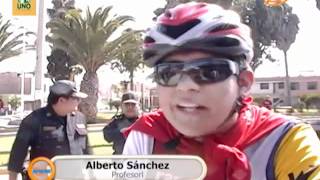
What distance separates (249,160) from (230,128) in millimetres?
74

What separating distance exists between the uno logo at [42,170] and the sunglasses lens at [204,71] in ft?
0.73

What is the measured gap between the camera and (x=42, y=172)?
0.86 m

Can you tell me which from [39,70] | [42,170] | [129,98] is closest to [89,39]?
[39,70]

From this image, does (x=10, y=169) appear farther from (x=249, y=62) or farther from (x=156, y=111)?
(x=249, y=62)

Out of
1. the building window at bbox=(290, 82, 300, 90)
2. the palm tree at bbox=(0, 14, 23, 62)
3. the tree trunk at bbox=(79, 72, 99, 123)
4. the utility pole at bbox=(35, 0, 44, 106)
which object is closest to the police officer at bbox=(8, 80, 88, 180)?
the utility pole at bbox=(35, 0, 44, 106)

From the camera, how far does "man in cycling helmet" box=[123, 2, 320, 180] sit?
2.42 ft

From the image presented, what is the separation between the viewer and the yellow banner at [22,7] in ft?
6.64

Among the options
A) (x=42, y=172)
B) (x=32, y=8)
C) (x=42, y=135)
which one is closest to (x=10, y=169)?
(x=42, y=135)

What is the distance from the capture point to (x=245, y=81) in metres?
0.80

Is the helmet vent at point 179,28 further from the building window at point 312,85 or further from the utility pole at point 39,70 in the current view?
the building window at point 312,85

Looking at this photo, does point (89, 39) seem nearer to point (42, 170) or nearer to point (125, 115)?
point (125, 115)

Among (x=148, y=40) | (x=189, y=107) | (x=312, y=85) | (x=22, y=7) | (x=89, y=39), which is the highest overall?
(x=89, y=39)

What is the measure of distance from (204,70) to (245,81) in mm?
88

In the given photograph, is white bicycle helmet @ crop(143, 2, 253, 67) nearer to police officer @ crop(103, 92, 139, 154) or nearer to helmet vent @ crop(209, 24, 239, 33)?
helmet vent @ crop(209, 24, 239, 33)
